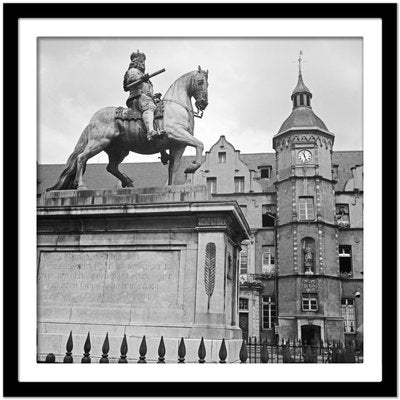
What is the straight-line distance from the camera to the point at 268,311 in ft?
111

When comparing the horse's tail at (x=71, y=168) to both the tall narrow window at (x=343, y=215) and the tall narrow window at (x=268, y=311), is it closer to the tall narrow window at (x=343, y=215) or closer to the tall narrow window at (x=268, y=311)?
the tall narrow window at (x=268, y=311)

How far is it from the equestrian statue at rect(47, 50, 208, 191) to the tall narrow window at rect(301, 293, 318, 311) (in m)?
25.4

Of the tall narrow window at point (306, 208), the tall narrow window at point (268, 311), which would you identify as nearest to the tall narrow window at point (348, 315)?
the tall narrow window at point (268, 311)

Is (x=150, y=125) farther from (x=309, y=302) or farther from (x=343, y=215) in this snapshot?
(x=343, y=215)

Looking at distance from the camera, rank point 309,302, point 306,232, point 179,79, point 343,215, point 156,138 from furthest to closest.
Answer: point 343,215 < point 306,232 < point 309,302 < point 179,79 < point 156,138

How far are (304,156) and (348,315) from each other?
11.4 m

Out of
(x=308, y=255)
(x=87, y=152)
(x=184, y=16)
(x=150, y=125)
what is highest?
(x=184, y=16)

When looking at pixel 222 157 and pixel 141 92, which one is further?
pixel 222 157

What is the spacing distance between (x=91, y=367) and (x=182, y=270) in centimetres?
236

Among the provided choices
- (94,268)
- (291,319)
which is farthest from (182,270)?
(291,319)

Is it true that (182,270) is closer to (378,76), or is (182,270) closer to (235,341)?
(235,341)

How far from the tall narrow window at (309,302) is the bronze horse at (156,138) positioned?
25506 millimetres

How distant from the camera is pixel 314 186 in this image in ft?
114

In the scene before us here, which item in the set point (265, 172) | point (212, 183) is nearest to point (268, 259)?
point (212, 183)
